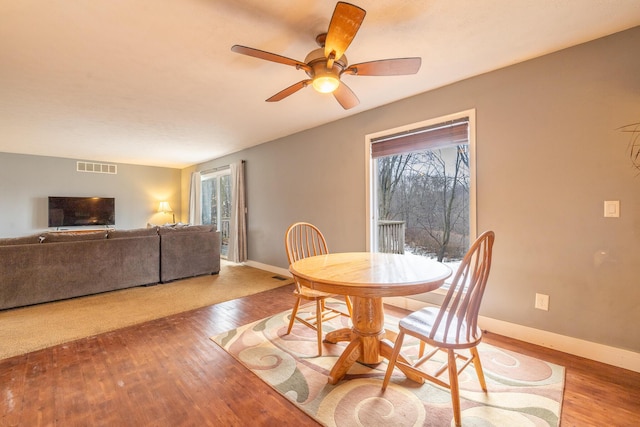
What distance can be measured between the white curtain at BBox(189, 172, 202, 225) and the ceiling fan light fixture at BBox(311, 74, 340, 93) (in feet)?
18.5

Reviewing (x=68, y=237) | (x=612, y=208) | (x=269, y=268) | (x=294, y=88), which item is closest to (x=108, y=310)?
(x=68, y=237)

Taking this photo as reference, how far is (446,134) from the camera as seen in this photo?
8.92 feet

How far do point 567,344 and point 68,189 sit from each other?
8376mm

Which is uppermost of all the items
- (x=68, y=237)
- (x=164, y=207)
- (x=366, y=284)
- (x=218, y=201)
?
(x=218, y=201)

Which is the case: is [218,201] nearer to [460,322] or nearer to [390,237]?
[390,237]

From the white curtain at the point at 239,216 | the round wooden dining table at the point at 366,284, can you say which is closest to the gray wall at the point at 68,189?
the white curtain at the point at 239,216

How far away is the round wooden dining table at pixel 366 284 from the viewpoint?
141 centimetres

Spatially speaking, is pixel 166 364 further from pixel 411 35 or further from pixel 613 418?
pixel 411 35

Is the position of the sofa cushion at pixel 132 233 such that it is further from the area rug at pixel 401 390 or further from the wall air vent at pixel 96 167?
the wall air vent at pixel 96 167

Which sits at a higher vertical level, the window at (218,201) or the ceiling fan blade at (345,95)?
the ceiling fan blade at (345,95)

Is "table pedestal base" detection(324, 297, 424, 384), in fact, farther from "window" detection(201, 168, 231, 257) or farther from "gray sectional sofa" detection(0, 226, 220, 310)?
"window" detection(201, 168, 231, 257)

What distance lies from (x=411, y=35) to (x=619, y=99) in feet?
4.84

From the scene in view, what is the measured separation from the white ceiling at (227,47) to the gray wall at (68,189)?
2834 mm

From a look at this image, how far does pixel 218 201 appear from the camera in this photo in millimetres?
6367
